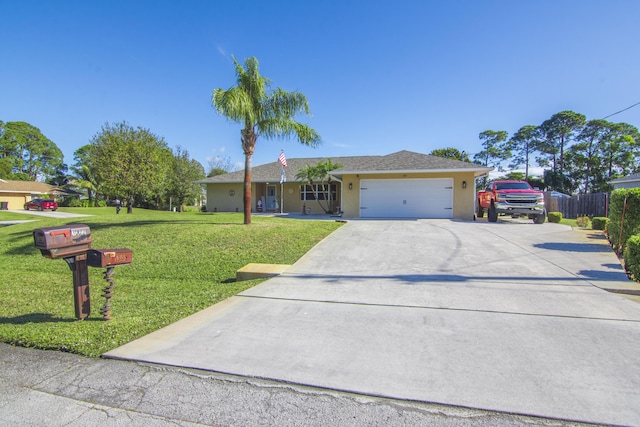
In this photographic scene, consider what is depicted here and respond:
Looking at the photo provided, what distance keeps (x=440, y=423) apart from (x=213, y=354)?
2075 mm

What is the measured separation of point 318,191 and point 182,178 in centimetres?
1606

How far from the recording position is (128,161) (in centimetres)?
2525

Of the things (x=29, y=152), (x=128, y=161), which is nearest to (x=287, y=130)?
(x=128, y=161)

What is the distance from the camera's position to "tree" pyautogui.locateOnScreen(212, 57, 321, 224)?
11.0 metres

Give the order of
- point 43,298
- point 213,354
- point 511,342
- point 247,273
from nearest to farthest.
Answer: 1. point 213,354
2. point 511,342
3. point 43,298
4. point 247,273

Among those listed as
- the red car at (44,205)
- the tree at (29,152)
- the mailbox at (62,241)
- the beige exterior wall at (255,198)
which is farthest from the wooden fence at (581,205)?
the tree at (29,152)

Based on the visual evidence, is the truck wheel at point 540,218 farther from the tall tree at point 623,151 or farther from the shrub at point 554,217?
the tall tree at point 623,151

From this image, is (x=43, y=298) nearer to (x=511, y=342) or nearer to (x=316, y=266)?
(x=316, y=266)

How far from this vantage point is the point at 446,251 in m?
8.57

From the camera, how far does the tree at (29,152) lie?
2448 inches

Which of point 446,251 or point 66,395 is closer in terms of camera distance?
point 66,395

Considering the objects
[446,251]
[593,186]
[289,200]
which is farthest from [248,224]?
[593,186]

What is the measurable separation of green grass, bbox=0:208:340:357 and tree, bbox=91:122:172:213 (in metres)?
12.6

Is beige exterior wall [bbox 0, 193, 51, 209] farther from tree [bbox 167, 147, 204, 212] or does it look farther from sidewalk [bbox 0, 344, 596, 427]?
sidewalk [bbox 0, 344, 596, 427]
